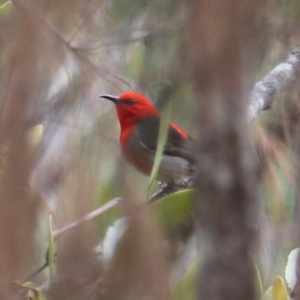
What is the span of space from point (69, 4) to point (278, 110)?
106cm

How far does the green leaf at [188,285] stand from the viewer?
2.52ft

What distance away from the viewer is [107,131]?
121cm

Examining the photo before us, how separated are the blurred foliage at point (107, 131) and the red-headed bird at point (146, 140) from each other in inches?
22.4

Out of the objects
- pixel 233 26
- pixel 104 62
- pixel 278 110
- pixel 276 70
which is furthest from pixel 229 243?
pixel 276 70

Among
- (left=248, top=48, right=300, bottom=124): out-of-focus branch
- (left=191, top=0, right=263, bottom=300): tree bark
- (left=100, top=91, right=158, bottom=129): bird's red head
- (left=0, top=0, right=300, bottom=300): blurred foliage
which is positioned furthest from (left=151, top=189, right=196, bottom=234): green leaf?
(left=100, top=91, right=158, bottom=129): bird's red head

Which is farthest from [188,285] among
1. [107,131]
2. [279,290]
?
[107,131]

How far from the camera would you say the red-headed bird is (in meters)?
1.85

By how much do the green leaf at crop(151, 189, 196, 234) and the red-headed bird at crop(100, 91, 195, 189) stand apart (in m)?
0.75

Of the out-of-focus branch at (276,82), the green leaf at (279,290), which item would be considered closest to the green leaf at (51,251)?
the green leaf at (279,290)

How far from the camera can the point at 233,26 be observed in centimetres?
39

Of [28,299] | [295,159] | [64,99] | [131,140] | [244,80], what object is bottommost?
[131,140]

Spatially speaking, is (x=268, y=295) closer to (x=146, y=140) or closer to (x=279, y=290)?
(x=279, y=290)

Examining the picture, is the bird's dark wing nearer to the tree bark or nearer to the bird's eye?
the bird's eye

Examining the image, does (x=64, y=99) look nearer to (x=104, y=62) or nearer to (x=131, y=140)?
(x=104, y=62)
